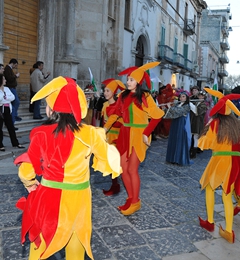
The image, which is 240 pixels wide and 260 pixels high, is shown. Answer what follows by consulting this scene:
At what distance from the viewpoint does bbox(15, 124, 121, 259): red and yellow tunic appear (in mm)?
2232

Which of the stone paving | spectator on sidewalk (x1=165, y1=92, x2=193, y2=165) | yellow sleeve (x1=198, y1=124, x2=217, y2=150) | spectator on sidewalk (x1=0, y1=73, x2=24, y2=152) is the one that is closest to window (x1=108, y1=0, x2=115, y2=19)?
spectator on sidewalk (x1=165, y1=92, x2=193, y2=165)

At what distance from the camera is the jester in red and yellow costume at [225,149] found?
12.2ft

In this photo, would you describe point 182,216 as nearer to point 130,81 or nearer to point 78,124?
point 130,81

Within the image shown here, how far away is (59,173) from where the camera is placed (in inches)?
89.5

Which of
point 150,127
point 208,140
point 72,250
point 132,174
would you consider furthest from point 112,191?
point 72,250

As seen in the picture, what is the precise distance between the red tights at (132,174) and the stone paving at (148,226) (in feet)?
1.03

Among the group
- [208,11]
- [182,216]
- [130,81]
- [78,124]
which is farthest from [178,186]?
[208,11]

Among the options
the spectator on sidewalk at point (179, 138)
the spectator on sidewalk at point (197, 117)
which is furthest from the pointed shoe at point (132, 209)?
the spectator on sidewalk at point (197, 117)

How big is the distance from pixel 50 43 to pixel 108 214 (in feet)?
27.0

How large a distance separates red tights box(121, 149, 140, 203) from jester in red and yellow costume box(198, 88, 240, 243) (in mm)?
899

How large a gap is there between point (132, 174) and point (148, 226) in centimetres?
67

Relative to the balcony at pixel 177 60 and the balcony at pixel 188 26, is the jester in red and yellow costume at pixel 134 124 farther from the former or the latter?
the balcony at pixel 188 26

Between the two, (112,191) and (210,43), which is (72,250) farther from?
(210,43)

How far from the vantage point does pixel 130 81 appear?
421 centimetres
